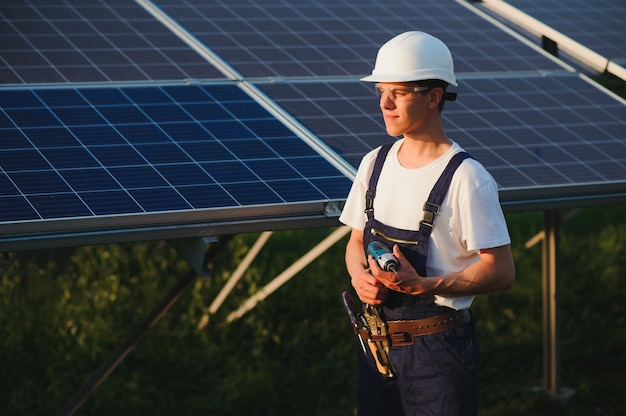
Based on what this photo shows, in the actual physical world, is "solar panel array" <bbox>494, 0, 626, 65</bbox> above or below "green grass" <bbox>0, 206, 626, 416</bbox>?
above

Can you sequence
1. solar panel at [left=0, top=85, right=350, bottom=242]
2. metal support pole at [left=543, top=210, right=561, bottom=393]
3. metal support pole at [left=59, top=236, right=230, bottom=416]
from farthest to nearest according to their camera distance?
metal support pole at [left=543, top=210, right=561, bottom=393], metal support pole at [left=59, top=236, right=230, bottom=416], solar panel at [left=0, top=85, right=350, bottom=242]

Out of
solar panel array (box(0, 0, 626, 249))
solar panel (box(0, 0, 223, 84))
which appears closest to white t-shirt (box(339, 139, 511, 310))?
solar panel array (box(0, 0, 626, 249))

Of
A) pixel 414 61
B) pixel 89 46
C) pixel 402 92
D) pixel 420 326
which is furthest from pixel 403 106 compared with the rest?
pixel 89 46

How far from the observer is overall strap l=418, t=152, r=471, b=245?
368 centimetres

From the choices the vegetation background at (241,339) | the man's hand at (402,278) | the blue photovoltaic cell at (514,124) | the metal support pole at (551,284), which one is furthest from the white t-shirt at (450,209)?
the vegetation background at (241,339)

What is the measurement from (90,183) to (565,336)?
5673 mm

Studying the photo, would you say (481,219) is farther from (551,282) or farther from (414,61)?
(551,282)

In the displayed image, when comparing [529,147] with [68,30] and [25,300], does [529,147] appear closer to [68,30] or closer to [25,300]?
[68,30]

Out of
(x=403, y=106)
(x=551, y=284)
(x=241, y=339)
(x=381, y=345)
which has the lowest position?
(x=241, y=339)

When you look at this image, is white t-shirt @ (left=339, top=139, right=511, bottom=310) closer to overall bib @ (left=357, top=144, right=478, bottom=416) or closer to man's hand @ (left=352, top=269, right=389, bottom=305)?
overall bib @ (left=357, top=144, right=478, bottom=416)

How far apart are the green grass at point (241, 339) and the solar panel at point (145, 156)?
275 cm

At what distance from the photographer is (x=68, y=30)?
6.47 meters

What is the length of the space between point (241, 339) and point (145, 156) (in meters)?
4.09

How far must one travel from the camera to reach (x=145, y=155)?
202 inches
